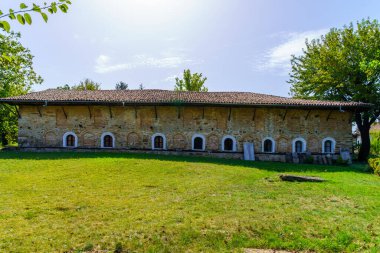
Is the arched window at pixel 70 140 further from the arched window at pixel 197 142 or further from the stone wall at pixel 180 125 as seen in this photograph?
the arched window at pixel 197 142

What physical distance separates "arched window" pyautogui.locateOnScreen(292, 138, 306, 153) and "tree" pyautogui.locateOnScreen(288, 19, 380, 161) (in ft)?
17.3

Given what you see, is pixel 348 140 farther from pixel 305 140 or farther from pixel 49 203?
pixel 49 203

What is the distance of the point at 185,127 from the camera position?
17.9 m

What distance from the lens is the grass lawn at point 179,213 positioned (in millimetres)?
4547

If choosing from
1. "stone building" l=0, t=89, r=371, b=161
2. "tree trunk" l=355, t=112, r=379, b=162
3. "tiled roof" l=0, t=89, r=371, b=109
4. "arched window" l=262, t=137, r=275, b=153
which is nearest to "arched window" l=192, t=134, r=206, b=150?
"stone building" l=0, t=89, r=371, b=161

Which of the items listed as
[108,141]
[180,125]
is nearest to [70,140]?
[108,141]

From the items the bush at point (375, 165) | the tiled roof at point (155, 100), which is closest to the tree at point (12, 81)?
the tiled roof at point (155, 100)

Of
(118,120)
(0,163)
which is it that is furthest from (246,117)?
(0,163)

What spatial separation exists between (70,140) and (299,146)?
14698mm

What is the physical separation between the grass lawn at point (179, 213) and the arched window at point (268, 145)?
7884mm

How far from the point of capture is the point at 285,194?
309 inches

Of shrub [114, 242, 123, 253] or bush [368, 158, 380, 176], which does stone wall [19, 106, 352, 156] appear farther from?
shrub [114, 242, 123, 253]

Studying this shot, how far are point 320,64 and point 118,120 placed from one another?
15.5 metres

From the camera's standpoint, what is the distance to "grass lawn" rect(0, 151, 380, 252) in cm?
455
